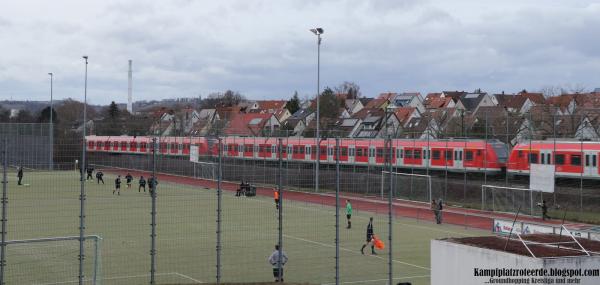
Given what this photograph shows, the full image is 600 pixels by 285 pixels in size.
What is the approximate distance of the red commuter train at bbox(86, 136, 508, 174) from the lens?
144 feet

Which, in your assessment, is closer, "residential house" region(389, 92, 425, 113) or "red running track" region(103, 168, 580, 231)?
"red running track" region(103, 168, 580, 231)

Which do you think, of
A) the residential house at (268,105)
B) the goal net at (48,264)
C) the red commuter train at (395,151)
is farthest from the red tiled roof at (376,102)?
the goal net at (48,264)

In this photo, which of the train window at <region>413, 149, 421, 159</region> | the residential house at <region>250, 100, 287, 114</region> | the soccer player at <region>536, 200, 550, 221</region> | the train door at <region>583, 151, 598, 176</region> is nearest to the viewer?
the soccer player at <region>536, 200, 550, 221</region>

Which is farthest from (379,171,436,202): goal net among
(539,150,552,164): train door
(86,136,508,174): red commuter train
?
(539,150,552,164): train door

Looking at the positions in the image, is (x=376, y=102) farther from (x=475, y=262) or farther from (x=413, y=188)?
(x=475, y=262)

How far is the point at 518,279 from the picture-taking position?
12086mm

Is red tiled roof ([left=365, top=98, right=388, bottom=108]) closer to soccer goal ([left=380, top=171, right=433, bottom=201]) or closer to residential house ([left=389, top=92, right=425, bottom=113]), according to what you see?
residential house ([left=389, top=92, right=425, bottom=113])

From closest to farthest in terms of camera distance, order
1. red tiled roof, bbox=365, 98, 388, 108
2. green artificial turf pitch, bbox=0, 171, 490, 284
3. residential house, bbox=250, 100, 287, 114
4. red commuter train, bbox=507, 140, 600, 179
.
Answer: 1. green artificial turf pitch, bbox=0, 171, 490, 284
2. red commuter train, bbox=507, 140, 600, 179
3. red tiled roof, bbox=365, 98, 388, 108
4. residential house, bbox=250, 100, 287, 114

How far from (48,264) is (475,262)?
12658 millimetres

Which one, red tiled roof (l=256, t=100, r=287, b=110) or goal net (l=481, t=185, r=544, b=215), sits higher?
red tiled roof (l=256, t=100, r=287, b=110)

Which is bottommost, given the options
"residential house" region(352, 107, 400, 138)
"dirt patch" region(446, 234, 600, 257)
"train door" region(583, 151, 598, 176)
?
"dirt patch" region(446, 234, 600, 257)

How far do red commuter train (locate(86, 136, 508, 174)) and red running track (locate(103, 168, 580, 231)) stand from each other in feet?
13.3

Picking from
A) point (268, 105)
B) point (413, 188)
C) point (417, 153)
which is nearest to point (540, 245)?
point (413, 188)

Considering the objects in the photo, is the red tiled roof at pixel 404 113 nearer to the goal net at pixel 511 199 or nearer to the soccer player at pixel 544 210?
the goal net at pixel 511 199
